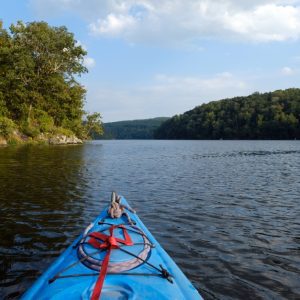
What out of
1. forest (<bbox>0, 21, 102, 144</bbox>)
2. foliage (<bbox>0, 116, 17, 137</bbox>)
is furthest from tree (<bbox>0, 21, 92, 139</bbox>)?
foliage (<bbox>0, 116, 17, 137</bbox>)

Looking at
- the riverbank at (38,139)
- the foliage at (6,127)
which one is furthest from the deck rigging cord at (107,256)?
the riverbank at (38,139)

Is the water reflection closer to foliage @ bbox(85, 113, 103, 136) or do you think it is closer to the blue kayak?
the blue kayak

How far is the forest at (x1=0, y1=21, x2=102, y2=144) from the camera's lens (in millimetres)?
52375

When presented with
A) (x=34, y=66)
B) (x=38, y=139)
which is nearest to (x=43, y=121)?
(x=38, y=139)

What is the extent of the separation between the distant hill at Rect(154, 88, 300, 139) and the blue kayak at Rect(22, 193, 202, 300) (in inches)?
5157

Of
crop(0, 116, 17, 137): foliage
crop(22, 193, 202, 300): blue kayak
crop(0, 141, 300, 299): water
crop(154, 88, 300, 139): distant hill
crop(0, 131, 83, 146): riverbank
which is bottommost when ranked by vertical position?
crop(0, 141, 300, 299): water

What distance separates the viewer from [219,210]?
38.7ft

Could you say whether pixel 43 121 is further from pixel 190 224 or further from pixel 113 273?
pixel 113 273

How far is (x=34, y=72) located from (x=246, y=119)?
107m

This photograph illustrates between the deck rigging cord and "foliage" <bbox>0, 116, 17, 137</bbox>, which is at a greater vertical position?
"foliage" <bbox>0, 116, 17, 137</bbox>

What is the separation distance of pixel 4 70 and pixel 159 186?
48.1 meters

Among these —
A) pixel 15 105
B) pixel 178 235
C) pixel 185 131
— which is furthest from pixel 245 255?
pixel 185 131

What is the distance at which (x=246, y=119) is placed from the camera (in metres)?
142

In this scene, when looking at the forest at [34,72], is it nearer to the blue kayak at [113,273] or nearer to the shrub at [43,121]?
the shrub at [43,121]
